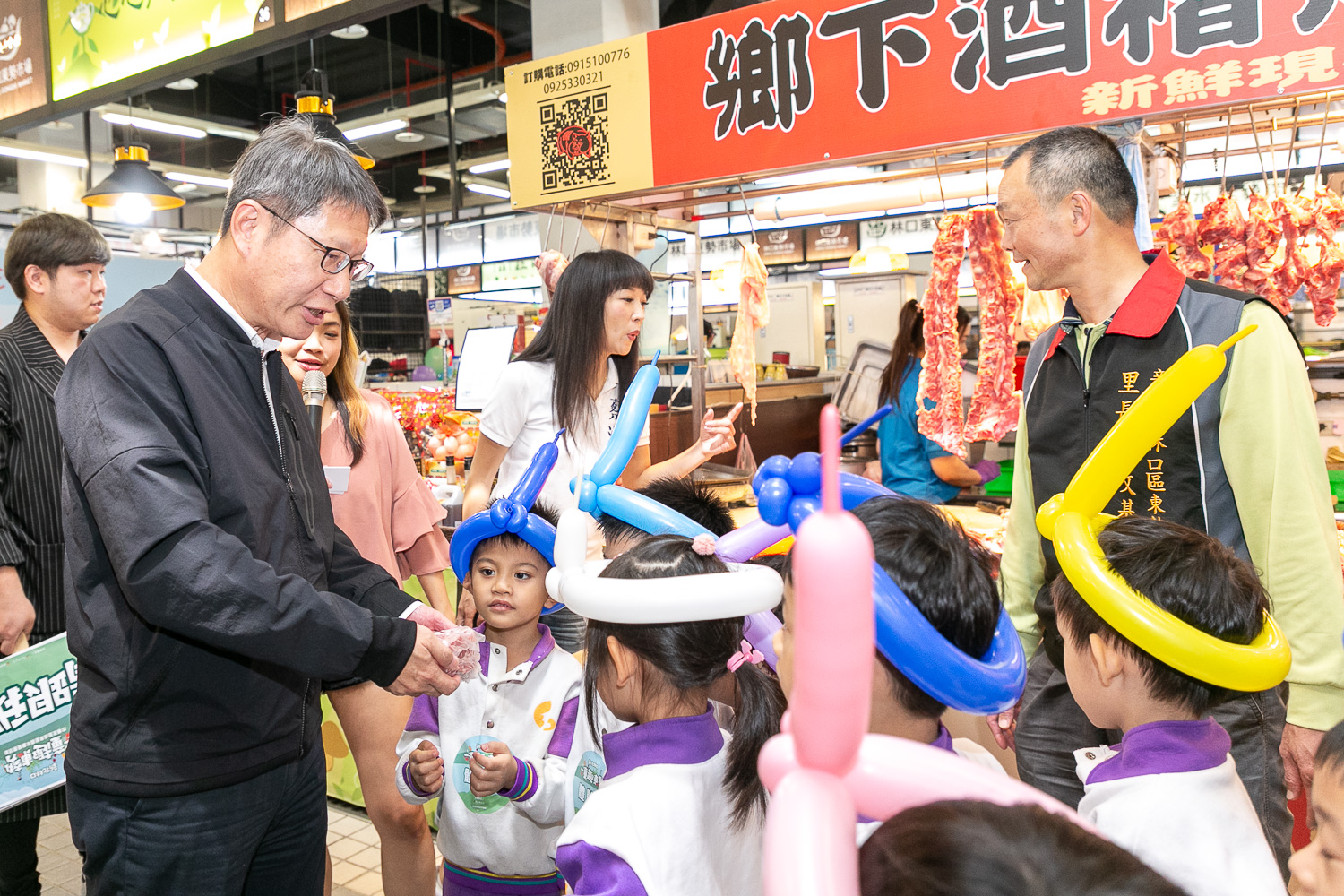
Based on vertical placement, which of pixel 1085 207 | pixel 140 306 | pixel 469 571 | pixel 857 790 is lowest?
pixel 469 571

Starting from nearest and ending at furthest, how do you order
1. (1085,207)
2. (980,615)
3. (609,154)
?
1. (980,615)
2. (1085,207)
3. (609,154)

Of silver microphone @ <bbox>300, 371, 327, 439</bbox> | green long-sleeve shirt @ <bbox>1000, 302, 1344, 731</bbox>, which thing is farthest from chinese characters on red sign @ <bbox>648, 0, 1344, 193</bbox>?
silver microphone @ <bbox>300, 371, 327, 439</bbox>

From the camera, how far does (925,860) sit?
0.48m

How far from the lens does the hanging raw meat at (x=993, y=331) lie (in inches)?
133

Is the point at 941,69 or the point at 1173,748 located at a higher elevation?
the point at 941,69

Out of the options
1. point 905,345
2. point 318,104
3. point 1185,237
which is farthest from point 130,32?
point 1185,237

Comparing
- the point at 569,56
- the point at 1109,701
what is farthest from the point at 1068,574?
the point at 569,56

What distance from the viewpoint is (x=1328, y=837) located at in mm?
956

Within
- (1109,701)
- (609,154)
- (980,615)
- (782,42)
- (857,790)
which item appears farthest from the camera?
Result: (609,154)

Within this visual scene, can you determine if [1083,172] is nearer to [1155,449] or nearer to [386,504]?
[1155,449]

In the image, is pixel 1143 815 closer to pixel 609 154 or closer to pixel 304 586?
pixel 304 586

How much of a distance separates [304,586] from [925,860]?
3.70ft

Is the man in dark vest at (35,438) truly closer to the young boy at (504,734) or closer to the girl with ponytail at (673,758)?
the young boy at (504,734)

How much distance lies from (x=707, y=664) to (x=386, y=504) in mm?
1434
